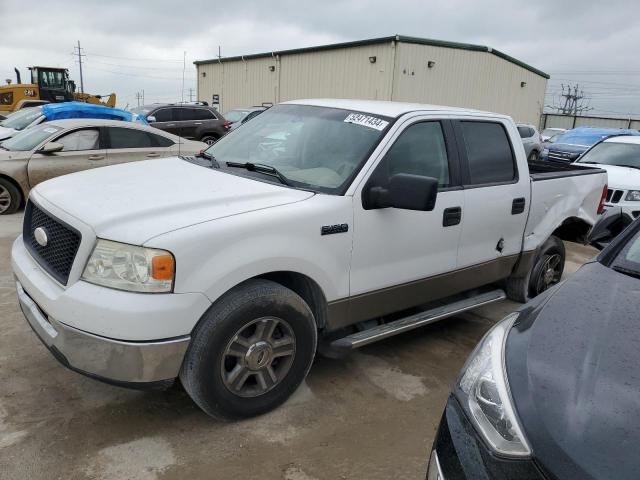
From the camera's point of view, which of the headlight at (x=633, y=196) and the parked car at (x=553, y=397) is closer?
the parked car at (x=553, y=397)

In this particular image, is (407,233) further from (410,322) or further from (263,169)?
(263,169)

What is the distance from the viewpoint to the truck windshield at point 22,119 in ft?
35.4

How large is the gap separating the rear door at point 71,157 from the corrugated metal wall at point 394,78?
51.4 feet

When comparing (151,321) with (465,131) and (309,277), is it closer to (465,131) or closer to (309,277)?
(309,277)

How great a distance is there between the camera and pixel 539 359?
1.90m

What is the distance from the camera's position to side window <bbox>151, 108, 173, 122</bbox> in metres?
16.4

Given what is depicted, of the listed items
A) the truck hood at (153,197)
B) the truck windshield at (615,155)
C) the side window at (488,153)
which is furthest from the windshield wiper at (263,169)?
the truck windshield at (615,155)

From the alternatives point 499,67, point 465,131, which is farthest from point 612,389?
point 499,67

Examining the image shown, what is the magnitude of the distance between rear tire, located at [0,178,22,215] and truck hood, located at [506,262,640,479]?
8.00 metres

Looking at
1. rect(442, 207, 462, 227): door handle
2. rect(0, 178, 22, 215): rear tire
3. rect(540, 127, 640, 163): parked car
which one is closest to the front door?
rect(442, 207, 462, 227): door handle

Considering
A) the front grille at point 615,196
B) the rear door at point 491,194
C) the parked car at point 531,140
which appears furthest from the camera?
the parked car at point 531,140

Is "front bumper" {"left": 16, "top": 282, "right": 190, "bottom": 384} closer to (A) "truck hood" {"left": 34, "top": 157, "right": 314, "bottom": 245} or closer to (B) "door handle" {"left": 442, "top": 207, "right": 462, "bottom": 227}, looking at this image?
(A) "truck hood" {"left": 34, "top": 157, "right": 314, "bottom": 245}

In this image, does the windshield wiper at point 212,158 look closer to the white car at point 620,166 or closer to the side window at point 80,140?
the side window at point 80,140

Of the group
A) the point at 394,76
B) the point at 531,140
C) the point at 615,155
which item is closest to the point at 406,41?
the point at 394,76
